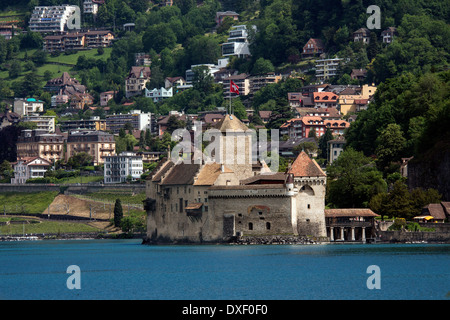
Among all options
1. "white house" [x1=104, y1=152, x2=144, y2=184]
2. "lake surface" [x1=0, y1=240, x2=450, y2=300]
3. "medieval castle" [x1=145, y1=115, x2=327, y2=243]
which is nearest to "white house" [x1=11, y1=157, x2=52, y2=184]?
"white house" [x1=104, y1=152, x2=144, y2=184]

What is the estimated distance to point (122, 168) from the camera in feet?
622

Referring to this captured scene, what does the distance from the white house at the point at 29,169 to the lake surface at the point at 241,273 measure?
97.0m

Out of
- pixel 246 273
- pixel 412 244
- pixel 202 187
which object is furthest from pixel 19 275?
pixel 412 244

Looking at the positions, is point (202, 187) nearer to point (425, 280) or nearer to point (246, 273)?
point (246, 273)

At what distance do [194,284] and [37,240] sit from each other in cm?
8496

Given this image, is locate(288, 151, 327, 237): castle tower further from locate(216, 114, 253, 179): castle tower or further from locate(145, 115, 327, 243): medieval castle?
locate(216, 114, 253, 179): castle tower

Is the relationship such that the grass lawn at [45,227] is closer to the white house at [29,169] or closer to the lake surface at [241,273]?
the white house at [29,169]

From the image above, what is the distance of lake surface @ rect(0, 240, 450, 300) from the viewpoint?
195 ft

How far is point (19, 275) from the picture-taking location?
250 feet

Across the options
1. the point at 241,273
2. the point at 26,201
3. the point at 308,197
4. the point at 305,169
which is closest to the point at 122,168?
the point at 26,201

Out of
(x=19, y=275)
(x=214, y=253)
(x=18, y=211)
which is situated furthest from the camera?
Answer: (x=18, y=211)

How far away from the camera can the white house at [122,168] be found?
188750mm

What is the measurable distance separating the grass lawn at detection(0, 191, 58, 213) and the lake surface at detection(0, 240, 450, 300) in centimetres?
6580
